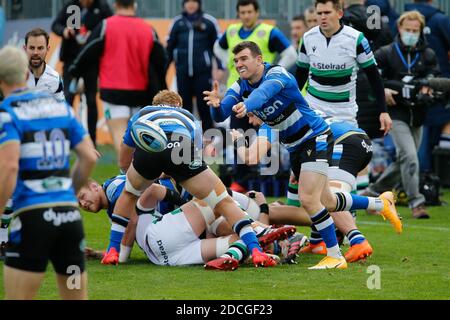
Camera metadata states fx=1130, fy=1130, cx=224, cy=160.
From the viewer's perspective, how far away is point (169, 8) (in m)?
19.4

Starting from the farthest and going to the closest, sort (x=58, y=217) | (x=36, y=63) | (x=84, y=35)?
(x=84, y=35), (x=36, y=63), (x=58, y=217)

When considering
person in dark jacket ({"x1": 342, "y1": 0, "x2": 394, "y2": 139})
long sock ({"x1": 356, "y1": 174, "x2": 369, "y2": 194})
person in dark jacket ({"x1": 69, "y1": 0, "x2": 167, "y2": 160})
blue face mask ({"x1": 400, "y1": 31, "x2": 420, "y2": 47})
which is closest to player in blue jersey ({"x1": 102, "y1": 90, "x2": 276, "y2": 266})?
long sock ({"x1": 356, "y1": 174, "x2": 369, "y2": 194})

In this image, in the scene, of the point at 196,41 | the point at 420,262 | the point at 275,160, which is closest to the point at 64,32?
the point at 196,41

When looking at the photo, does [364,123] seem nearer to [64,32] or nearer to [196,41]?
[196,41]

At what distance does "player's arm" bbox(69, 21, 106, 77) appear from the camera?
14.8 meters

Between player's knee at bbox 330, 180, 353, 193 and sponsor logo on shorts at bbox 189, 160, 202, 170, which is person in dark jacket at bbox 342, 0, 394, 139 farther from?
sponsor logo on shorts at bbox 189, 160, 202, 170

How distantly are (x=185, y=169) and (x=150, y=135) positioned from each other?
39cm

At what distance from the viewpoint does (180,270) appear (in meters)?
9.15

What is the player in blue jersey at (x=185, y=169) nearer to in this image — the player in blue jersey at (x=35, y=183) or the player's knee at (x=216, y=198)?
the player's knee at (x=216, y=198)

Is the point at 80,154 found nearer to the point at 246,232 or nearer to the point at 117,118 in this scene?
the point at 246,232

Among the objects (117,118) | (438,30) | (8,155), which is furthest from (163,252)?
(438,30)

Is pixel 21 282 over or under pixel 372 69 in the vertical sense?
under

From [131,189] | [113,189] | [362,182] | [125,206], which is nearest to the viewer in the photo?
[131,189]
